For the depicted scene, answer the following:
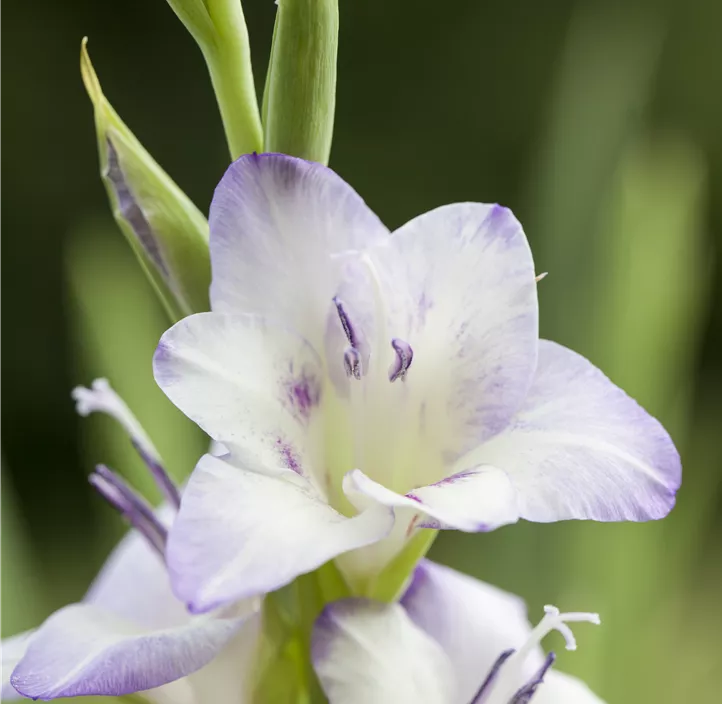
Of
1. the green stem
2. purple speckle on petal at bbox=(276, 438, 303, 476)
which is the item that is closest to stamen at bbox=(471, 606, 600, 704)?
purple speckle on petal at bbox=(276, 438, 303, 476)

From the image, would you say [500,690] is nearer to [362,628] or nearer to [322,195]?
[362,628]

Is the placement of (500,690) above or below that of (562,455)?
below

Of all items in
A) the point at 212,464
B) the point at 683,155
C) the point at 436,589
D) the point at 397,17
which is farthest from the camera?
the point at 397,17

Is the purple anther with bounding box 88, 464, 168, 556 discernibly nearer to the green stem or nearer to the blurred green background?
the green stem

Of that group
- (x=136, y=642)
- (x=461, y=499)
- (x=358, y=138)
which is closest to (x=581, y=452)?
→ (x=461, y=499)

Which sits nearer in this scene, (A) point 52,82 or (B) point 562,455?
(B) point 562,455

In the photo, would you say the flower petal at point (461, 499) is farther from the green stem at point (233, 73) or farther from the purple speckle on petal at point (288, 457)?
the green stem at point (233, 73)

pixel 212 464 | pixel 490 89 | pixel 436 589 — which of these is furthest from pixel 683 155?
pixel 212 464
